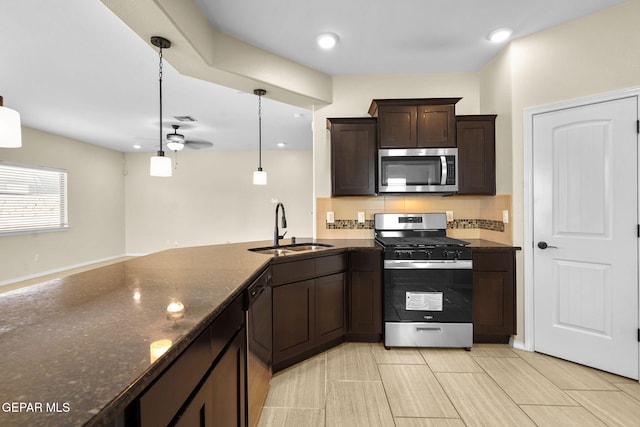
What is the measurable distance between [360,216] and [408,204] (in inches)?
21.8

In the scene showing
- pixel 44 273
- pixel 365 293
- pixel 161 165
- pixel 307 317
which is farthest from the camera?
pixel 44 273

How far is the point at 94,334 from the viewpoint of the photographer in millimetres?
834

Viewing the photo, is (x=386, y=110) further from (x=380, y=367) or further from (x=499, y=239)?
(x=380, y=367)

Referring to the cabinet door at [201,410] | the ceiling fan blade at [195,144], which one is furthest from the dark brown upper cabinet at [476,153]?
the ceiling fan blade at [195,144]

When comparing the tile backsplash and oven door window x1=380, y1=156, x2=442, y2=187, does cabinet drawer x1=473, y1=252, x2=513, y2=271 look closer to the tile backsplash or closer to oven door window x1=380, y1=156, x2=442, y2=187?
the tile backsplash

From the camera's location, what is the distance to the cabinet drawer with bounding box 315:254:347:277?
2598 mm

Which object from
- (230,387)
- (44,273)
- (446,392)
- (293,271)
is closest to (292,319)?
(293,271)

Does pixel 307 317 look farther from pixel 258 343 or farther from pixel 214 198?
pixel 214 198

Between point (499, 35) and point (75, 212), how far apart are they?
7.84 metres

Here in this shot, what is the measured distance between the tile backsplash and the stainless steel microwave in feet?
1.22

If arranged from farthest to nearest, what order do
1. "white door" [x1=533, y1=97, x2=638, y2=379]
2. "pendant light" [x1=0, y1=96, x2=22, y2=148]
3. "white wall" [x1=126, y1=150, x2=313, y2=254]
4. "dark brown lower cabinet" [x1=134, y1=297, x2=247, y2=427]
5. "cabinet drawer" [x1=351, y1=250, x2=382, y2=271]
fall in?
"white wall" [x1=126, y1=150, x2=313, y2=254]
"cabinet drawer" [x1=351, y1=250, x2=382, y2=271]
"white door" [x1=533, y1=97, x2=638, y2=379]
"pendant light" [x1=0, y1=96, x2=22, y2=148]
"dark brown lower cabinet" [x1=134, y1=297, x2=247, y2=427]

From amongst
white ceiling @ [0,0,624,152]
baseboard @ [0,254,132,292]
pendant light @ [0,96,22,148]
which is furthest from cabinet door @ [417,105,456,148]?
baseboard @ [0,254,132,292]

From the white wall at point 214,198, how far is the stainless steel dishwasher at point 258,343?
5349 millimetres

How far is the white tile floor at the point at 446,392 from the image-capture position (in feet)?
6.06
